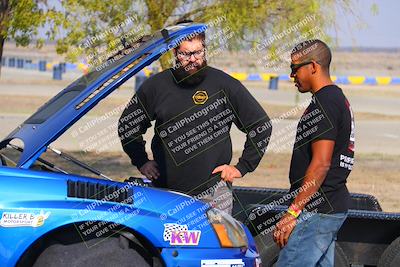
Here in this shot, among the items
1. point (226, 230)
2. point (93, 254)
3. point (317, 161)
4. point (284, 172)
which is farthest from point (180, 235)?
point (284, 172)

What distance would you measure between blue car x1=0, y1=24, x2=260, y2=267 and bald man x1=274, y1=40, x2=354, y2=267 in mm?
309

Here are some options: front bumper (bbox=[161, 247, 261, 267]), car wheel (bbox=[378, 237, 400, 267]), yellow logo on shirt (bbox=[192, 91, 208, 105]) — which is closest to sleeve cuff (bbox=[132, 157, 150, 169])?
yellow logo on shirt (bbox=[192, 91, 208, 105])

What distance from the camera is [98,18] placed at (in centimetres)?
1238

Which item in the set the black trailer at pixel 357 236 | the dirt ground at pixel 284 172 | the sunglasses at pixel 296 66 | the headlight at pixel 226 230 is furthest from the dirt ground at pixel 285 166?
the sunglasses at pixel 296 66

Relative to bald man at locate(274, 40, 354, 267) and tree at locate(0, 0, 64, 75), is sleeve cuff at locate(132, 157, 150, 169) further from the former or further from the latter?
tree at locate(0, 0, 64, 75)

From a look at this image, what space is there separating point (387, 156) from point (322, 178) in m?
12.1

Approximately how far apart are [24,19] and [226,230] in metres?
7.03

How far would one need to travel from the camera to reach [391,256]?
5984 mm

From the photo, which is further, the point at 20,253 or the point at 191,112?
the point at 191,112

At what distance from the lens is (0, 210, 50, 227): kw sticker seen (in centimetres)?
435

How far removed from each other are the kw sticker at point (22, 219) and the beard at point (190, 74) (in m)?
1.51

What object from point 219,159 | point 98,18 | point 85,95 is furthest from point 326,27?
point 85,95

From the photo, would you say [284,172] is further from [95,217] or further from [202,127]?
[95,217]

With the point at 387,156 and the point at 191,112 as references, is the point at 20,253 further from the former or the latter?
the point at 387,156
